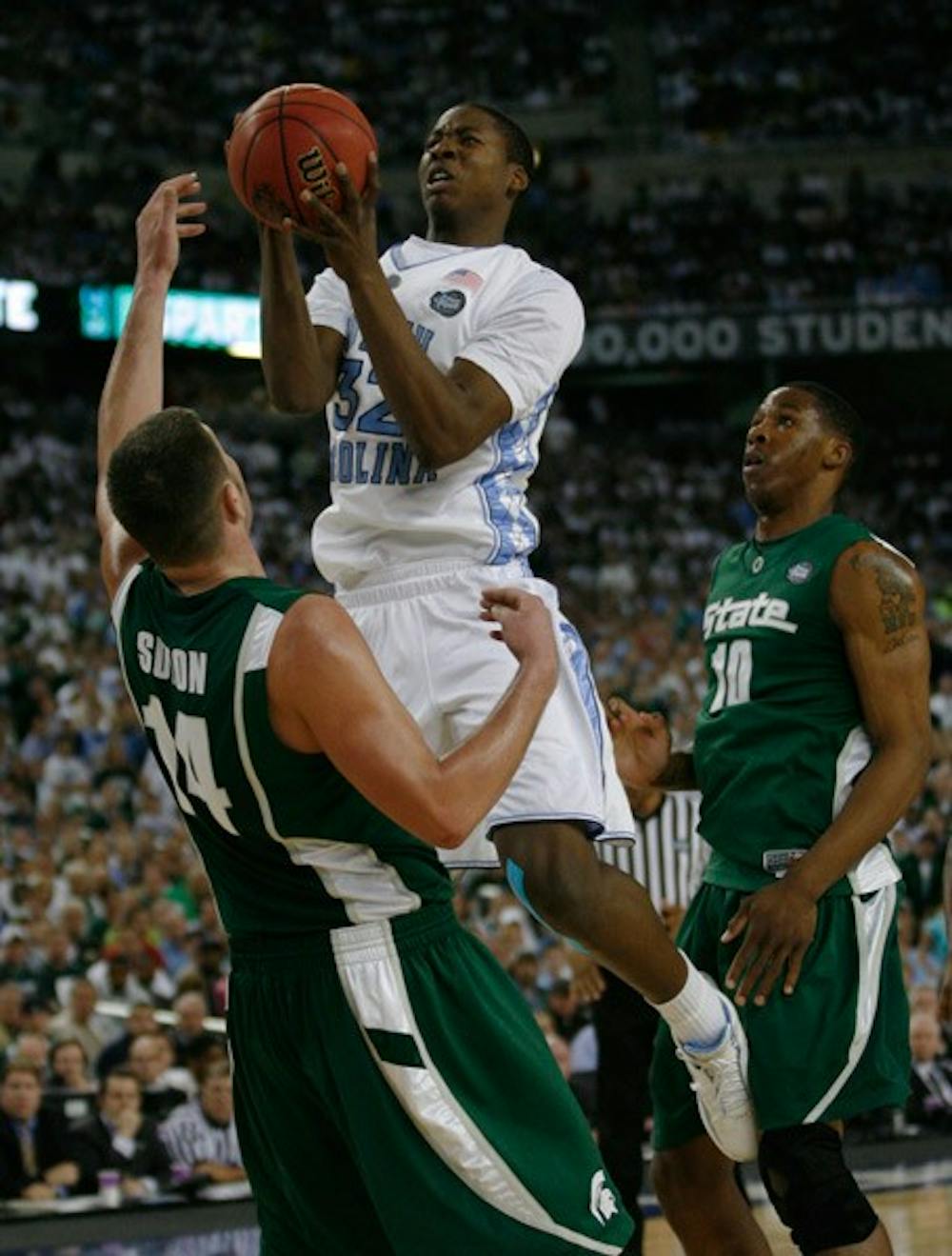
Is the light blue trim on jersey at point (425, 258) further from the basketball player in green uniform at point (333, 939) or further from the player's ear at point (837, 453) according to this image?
the basketball player in green uniform at point (333, 939)

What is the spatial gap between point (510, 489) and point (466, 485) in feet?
0.42

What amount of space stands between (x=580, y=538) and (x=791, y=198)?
6.67 meters

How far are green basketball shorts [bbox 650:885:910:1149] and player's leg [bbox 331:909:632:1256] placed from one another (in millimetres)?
886

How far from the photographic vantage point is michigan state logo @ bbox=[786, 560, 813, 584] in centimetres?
471

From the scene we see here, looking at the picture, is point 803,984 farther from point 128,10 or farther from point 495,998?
point 128,10

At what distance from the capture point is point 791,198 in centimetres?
2712

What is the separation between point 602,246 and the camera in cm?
2648

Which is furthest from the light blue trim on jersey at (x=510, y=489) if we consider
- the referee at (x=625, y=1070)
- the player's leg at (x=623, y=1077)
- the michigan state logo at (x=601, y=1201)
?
the player's leg at (x=623, y=1077)

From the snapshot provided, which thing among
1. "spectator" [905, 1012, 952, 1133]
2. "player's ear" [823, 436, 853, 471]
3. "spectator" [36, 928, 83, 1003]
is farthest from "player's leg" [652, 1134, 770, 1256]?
"spectator" [36, 928, 83, 1003]

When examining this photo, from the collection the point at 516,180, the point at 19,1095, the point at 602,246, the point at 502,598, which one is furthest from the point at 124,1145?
the point at 602,246

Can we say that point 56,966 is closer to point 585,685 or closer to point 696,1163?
point 696,1163

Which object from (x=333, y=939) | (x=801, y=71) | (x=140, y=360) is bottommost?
(x=333, y=939)

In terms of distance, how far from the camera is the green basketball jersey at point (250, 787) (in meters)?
3.47

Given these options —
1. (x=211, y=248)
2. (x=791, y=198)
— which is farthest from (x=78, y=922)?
(x=791, y=198)
